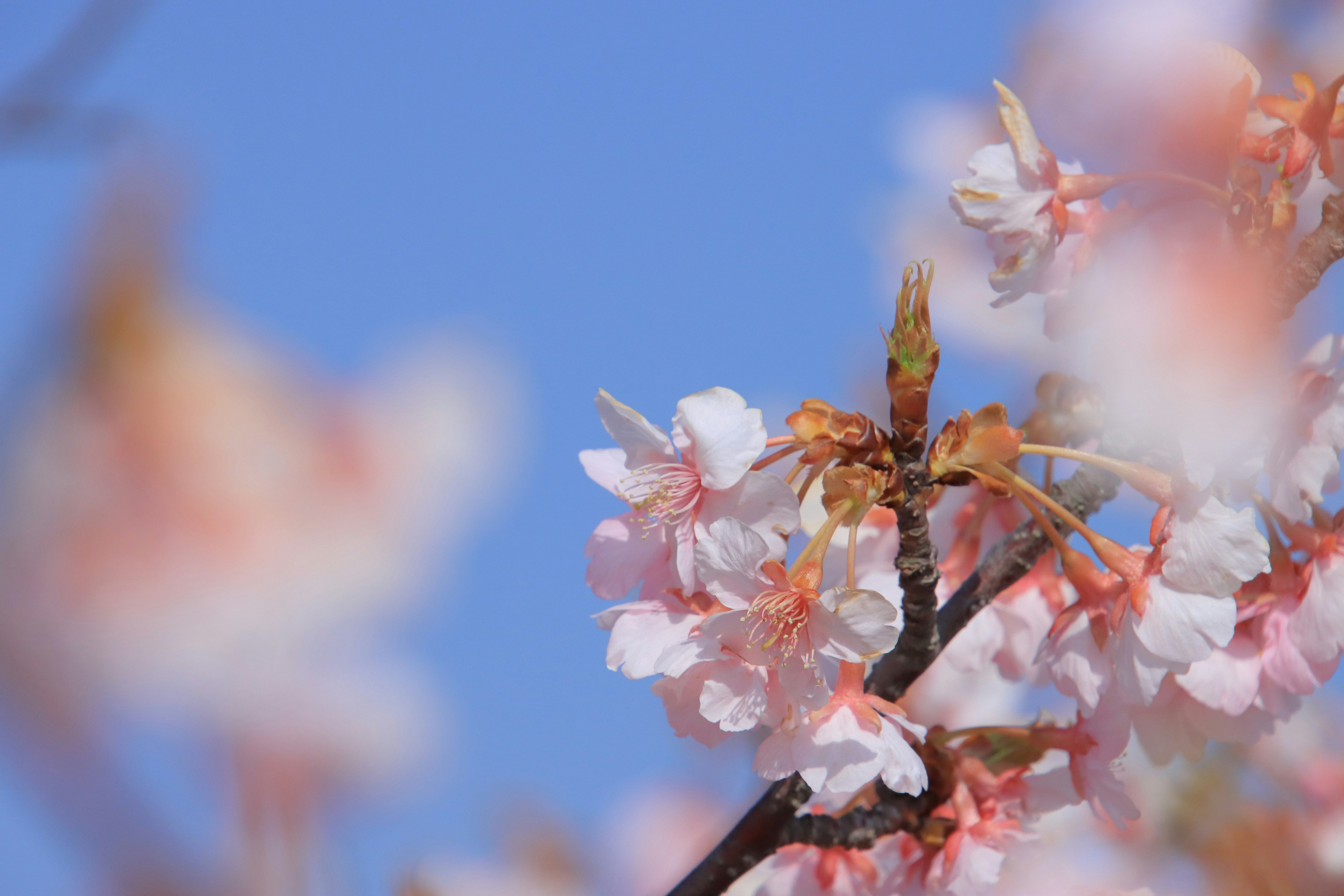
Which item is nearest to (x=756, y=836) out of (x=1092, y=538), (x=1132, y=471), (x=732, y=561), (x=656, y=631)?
(x=656, y=631)

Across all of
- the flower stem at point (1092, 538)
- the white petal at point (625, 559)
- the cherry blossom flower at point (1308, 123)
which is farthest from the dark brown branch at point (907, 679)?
the cherry blossom flower at point (1308, 123)

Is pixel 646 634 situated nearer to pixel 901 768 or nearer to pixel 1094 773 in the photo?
pixel 901 768

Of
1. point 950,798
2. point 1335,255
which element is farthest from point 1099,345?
point 950,798

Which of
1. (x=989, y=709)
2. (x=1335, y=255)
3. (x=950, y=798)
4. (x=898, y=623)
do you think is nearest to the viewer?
(x=898, y=623)

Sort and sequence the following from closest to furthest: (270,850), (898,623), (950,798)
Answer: (270,850) < (898,623) < (950,798)

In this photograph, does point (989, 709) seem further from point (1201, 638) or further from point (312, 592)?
point (312, 592)

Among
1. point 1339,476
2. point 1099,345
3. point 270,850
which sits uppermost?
point 1099,345

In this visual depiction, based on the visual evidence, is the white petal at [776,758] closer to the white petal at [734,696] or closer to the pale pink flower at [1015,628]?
the white petal at [734,696]
